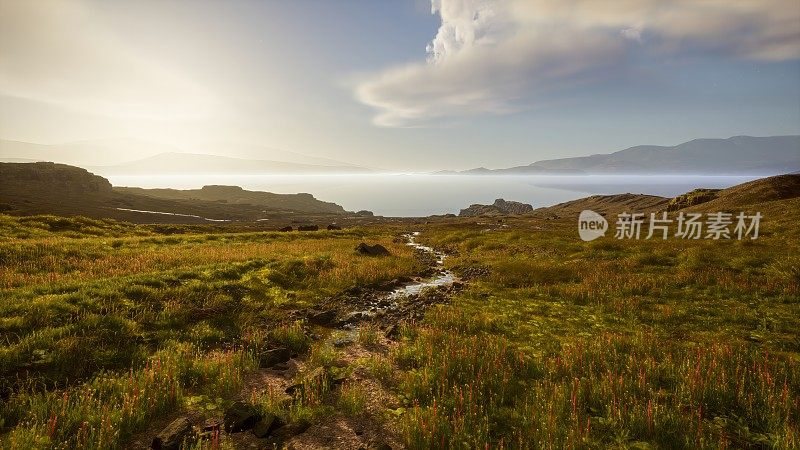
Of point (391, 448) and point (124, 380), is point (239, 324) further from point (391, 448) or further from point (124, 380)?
point (391, 448)

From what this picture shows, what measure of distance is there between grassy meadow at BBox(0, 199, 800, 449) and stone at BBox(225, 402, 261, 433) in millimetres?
322

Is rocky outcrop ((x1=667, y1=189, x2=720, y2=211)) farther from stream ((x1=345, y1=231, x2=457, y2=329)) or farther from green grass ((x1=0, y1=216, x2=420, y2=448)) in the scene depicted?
green grass ((x1=0, y1=216, x2=420, y2=448))

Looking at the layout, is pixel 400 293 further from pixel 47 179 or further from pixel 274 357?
pixel 47 179

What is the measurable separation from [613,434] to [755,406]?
10.1 ft

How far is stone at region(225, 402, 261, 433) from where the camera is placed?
22.1 feet

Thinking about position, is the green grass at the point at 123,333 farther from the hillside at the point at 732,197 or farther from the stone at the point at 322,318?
the hillside at the point at 732,197

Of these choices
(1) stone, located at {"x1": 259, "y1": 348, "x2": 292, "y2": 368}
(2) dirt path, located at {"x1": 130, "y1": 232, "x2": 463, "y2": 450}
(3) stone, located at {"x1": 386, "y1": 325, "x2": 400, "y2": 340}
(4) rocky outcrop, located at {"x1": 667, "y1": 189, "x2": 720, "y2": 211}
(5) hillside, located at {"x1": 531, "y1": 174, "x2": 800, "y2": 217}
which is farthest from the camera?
(4) rocky outcrop, located at {"x1": 667, "y1": 189, "x2": 720, "y2": 211}

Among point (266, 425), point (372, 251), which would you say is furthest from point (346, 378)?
point (372, 251)

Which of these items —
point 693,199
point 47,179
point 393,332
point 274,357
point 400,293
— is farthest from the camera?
point 47,179

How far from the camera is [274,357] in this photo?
10.1m

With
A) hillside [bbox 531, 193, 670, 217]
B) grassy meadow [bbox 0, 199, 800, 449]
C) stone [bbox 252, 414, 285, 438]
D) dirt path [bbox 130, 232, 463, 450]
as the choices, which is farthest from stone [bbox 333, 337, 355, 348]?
hillside [bbox 531, 193, 670, 217]

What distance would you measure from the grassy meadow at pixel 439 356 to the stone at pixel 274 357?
0.95 ft

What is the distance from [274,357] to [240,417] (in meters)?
3.29

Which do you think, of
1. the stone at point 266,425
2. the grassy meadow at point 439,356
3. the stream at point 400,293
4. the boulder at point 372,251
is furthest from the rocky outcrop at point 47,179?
the stone at point 266,425
